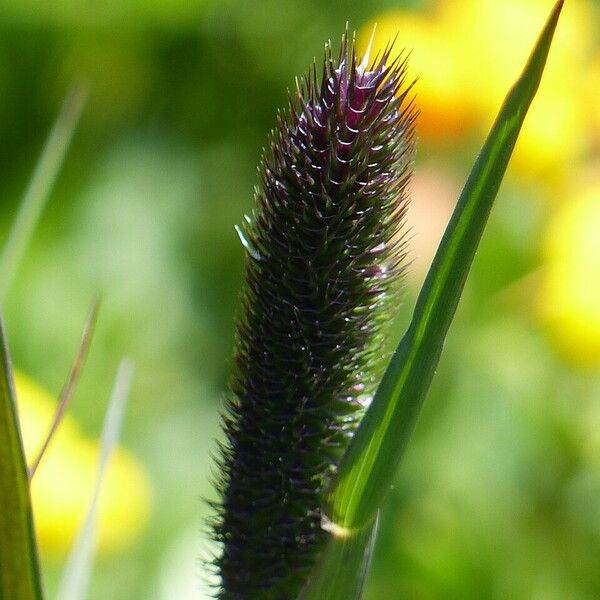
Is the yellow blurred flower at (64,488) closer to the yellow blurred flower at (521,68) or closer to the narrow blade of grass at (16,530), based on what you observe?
the narrow blade of grass at (16,530)

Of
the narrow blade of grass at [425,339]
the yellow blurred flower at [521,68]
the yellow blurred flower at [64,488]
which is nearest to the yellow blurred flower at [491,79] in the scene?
the yellow blurred flower at [521,68]

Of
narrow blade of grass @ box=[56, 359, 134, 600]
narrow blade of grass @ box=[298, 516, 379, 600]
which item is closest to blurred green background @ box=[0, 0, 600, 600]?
narrow blade of grass @ box=[56, 359, 134, 600]

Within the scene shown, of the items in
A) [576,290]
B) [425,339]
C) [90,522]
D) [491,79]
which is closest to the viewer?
[425,339]

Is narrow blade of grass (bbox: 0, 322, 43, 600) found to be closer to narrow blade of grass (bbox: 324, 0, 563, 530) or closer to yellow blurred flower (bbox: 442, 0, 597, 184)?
narrow blade of grass (bbox: 324, 0, 563, 530)

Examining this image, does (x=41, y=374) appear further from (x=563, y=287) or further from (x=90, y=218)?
(x=563, y=287)

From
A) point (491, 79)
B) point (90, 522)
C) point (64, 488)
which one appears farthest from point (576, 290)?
point (90, 522)

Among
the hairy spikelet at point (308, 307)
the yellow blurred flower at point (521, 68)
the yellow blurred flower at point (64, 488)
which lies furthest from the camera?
the yellow blurred flower at point (521, 68)

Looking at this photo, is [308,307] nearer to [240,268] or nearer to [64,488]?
[64,488]
